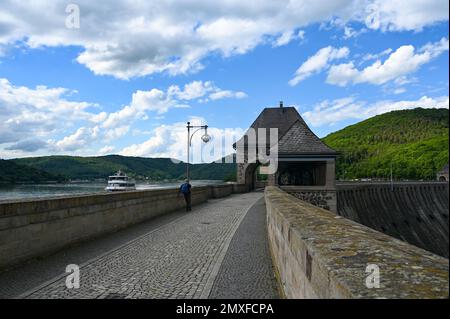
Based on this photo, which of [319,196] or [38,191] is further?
[38,191]

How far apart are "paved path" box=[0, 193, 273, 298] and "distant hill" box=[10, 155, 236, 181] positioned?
8692cm

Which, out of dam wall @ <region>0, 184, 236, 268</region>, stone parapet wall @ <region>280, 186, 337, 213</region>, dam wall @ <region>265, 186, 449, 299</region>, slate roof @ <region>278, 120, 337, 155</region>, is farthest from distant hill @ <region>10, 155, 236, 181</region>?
dam wall @ <region>265, 186, 449, 299</region>

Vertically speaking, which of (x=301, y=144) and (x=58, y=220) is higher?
(x=301, y=144)

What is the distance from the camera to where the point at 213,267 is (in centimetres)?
709

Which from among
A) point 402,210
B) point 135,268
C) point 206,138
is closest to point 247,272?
point 135,268

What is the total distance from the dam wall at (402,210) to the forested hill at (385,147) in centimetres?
2416

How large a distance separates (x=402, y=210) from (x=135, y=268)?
161 feet

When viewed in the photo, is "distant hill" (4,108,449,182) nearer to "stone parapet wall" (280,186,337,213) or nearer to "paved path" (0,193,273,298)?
"stone parapet wall" (280,186,337,213)

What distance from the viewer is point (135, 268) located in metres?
6.93

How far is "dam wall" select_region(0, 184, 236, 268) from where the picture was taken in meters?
6.89

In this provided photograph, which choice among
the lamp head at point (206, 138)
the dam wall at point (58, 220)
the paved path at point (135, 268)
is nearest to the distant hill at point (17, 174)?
the lamp head at point (206, 138)

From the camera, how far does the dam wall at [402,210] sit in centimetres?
3891

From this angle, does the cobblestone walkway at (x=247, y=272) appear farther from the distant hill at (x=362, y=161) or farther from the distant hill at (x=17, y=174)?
the distant hill at (x=362, y=161)

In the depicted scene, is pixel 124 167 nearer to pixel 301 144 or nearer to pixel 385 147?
pixel 385 147
